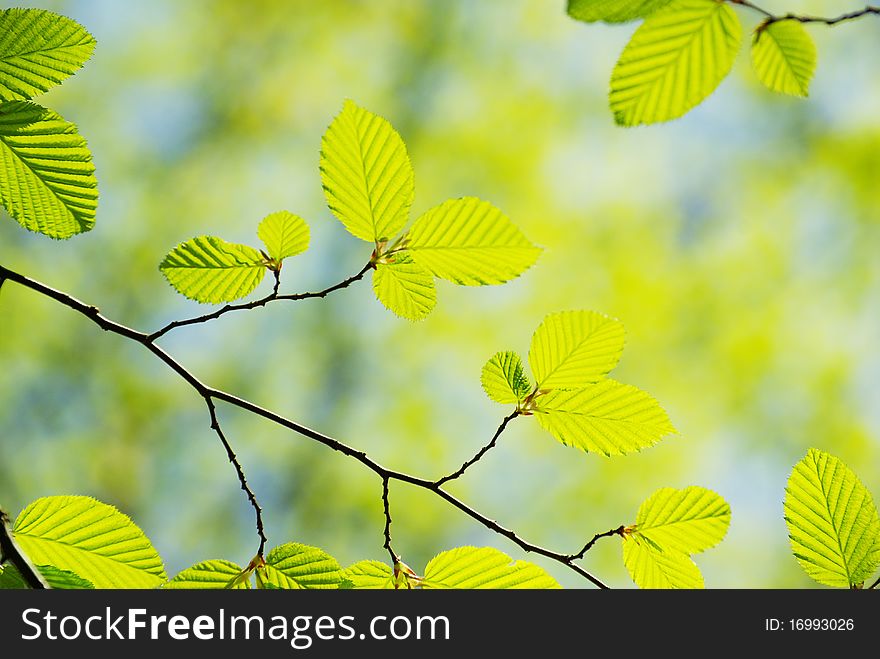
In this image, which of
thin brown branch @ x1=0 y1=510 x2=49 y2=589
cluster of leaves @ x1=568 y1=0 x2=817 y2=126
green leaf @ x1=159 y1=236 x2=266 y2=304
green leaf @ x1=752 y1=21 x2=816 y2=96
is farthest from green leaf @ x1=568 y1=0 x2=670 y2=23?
thin brown branch @ x1=0 y1=510 x2=49 y2=589

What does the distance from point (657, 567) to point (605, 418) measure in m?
0.15

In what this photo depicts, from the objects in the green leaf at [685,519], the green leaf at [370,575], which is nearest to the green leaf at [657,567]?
Answer: the green leaf at [685,519]

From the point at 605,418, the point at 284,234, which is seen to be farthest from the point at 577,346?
the point at 284,234

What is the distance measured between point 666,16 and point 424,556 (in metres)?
5.04

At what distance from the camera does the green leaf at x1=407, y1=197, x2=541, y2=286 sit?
1.87 feet

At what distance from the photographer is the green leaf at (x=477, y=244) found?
57 centimetres

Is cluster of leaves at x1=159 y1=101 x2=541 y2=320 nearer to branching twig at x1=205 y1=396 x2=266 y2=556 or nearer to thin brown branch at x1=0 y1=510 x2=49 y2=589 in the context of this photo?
branching twig at x1=205 y1=396 x2=266 y2=556

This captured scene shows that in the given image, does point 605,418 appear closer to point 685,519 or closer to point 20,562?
point 685,519

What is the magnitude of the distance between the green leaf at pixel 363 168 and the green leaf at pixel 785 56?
11.4 inches

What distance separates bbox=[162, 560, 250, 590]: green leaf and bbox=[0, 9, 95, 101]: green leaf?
40cm

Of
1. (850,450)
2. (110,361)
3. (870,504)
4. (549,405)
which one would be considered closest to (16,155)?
(549,405)
